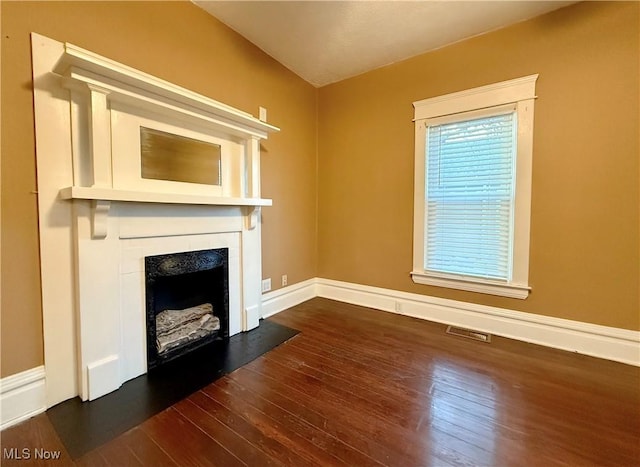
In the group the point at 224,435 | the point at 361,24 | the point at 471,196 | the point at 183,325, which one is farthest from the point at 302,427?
the point at 361,24

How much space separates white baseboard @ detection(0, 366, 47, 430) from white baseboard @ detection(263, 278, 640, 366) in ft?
5.49

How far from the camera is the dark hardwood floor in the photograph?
1.20 metres

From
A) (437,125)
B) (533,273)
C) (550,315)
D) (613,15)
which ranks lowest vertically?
(550,315)

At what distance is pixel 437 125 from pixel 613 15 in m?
1.28

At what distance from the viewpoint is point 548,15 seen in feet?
7.04

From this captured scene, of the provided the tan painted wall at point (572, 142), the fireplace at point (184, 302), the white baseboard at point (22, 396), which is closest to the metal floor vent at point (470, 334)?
the tan painted wall at point (572, 142)

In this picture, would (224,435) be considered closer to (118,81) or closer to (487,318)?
(118,81)

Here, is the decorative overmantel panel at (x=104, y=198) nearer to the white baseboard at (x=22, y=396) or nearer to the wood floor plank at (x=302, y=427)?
the white baseboard at (x=22, y=396)

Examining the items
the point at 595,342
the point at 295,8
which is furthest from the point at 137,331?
the point at 595,342

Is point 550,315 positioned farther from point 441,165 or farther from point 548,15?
point 548,15

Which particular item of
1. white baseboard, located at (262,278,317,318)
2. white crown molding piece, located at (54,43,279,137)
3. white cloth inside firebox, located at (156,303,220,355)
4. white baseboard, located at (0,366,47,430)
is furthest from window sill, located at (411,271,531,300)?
white baseboard, located at (0,366,47,430)

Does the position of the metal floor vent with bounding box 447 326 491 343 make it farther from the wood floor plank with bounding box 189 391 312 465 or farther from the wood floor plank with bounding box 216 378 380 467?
the wood floor plank with bounding box 189 391 312 465

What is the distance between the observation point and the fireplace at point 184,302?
186 cm

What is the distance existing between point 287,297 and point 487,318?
1984 mm
